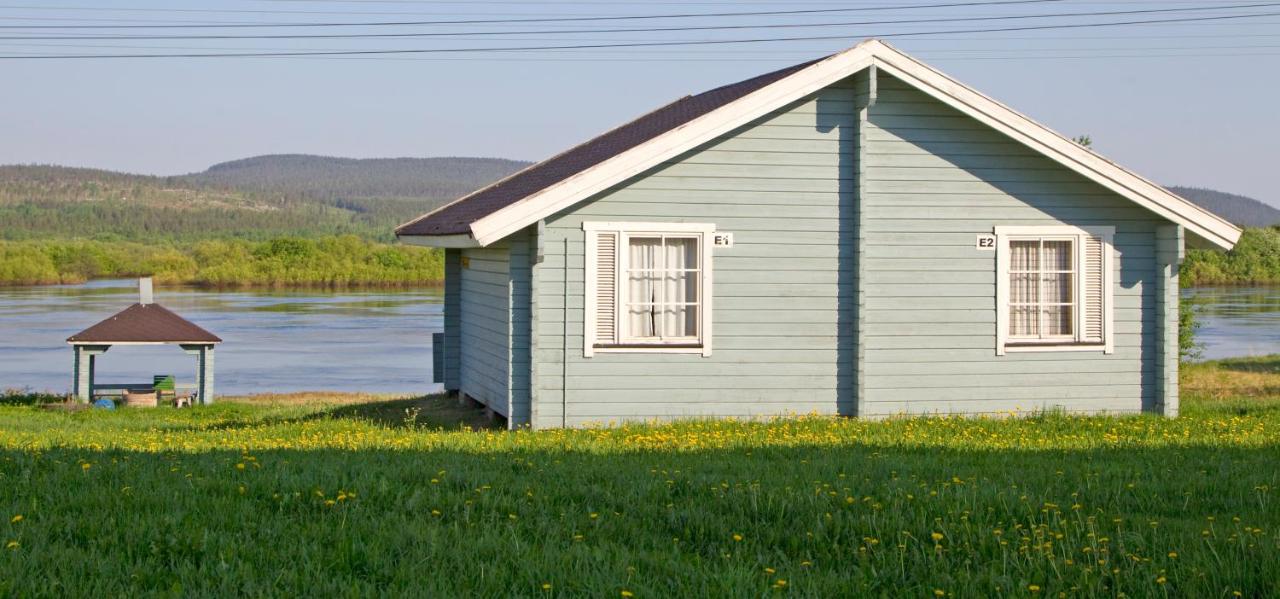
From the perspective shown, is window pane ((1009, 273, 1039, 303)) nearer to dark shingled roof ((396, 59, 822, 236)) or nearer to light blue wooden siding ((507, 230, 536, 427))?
dark shingled roof ((396, 59, 822, 236))

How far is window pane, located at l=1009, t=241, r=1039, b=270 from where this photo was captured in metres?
16.5

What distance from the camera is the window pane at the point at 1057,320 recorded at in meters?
16.6

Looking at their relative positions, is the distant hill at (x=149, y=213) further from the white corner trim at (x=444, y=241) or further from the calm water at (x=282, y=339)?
the white corner trim at (x=444, y=241)

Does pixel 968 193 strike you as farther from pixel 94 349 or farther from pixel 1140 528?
pixel 94 349

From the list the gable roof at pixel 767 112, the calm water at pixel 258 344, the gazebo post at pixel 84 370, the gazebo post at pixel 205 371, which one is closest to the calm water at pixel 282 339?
the calm water at pixel 258 344

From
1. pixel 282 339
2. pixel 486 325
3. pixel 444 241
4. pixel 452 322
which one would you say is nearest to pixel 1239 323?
pixel 282 339

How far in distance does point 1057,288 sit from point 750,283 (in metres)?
3.82

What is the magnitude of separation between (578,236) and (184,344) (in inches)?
551

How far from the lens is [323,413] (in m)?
20.4

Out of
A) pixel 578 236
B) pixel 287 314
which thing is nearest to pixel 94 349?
pixel 578 236

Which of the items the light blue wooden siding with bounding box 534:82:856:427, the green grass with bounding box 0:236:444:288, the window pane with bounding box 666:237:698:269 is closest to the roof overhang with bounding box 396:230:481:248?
the light blue wooden siding with bounding box 534:82:856:427

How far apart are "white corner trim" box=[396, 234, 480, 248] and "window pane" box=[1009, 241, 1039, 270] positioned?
251 inches

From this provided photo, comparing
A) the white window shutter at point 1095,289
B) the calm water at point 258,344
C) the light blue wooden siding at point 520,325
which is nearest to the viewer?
the light blue wooden siding at point 520,325

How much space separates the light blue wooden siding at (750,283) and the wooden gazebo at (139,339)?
13.4m
